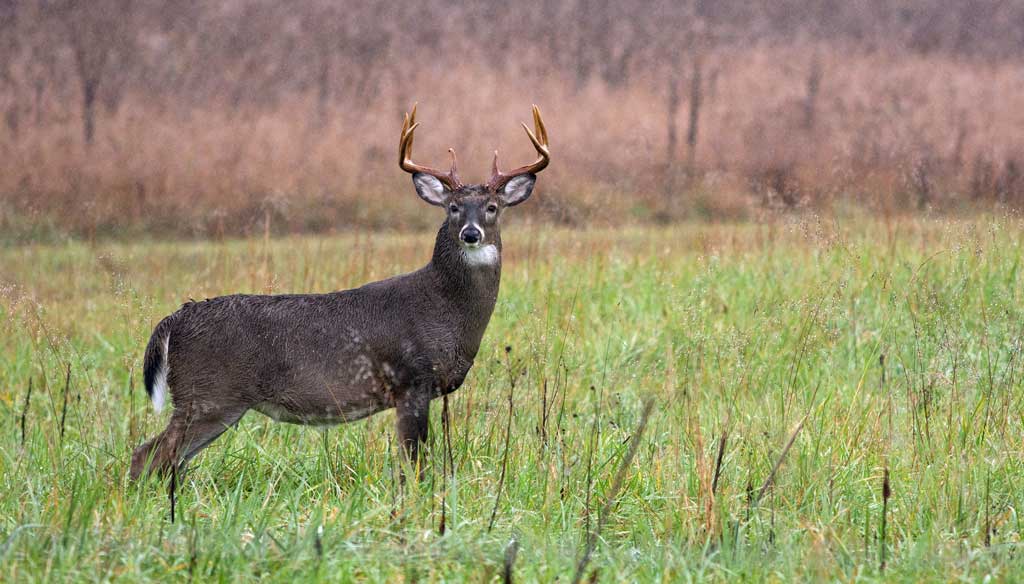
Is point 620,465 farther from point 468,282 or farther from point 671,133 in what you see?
point 671,133

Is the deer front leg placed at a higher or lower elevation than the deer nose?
lower

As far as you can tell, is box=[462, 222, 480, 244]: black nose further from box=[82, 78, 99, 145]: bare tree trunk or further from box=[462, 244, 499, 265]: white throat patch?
box=[82, 78, 99, 145]: bare tree trunk

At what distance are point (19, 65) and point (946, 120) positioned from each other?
47.9 feet

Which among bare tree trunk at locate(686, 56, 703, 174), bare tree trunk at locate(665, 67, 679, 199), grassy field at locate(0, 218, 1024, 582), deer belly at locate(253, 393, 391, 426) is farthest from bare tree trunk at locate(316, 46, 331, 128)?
deer belly at locate(253, 393, 391, 426)

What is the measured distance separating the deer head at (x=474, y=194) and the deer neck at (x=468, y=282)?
0.03 metres

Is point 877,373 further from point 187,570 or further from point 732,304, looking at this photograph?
point 187,570

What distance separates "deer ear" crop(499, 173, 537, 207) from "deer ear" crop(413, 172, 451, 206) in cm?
27

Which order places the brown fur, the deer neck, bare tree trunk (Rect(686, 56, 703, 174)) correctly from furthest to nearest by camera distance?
bare tree trunk (Rect(686, 56, 703, 174))
the deer neck
the brown fur

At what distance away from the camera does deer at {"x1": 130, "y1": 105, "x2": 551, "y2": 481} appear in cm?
478

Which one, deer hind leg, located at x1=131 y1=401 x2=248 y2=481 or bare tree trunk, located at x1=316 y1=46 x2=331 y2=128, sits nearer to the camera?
deer hind leg, located at x1=131 y1=401 x2=248 y2=481

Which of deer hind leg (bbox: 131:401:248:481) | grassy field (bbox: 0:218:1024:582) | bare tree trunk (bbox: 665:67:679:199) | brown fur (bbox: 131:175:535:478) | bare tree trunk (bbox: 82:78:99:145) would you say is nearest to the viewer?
grassy field (bbox: 0:218:1024:582)

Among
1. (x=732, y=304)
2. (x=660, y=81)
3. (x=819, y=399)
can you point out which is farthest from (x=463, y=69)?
(x=819, y=399)

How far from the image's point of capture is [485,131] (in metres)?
17.8

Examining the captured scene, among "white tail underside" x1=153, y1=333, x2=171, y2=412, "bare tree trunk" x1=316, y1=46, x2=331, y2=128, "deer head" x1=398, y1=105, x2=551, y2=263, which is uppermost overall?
"bare tree trunk" x1=316, y1=46, x2=331, y2=128
